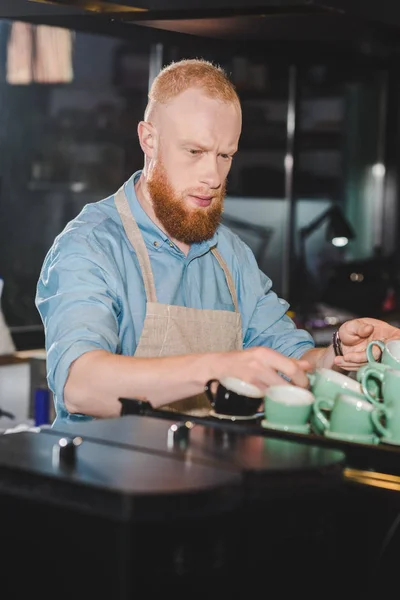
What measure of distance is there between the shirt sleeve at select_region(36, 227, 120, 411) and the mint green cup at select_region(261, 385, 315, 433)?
1.31 ft

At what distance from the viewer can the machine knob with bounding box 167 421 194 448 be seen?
1.60m

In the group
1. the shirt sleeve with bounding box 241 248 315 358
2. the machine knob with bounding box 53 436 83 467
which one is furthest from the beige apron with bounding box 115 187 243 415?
the machine knob with bounding box 53 436 83 467

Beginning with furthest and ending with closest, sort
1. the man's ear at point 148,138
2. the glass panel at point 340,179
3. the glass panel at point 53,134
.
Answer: the glass panel at point 340,179, the glass panel at point 53,134, the man's ear at point 148,138

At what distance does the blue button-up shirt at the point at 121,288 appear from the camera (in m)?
2.12

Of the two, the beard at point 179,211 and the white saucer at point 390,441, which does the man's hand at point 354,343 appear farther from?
the white saucer at point 390,441

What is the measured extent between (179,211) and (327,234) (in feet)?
11.2

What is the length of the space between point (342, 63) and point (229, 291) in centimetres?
377

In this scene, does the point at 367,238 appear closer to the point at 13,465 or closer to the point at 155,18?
the point at 155,18

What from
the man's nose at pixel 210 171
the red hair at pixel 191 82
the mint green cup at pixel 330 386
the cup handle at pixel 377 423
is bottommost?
the cup handle at pixel 377 423

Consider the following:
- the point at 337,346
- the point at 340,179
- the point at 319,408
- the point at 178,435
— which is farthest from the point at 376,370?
the point at 340,179

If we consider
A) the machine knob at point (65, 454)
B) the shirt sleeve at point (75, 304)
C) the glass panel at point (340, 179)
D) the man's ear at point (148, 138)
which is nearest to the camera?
the machine knob at point (65, 454)

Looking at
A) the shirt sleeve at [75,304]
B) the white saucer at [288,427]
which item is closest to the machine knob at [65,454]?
the white saucer at [288,427]

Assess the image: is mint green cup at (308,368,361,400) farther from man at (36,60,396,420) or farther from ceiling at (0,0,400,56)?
ceiling at (0,0,400,56)

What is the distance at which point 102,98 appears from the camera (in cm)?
461
